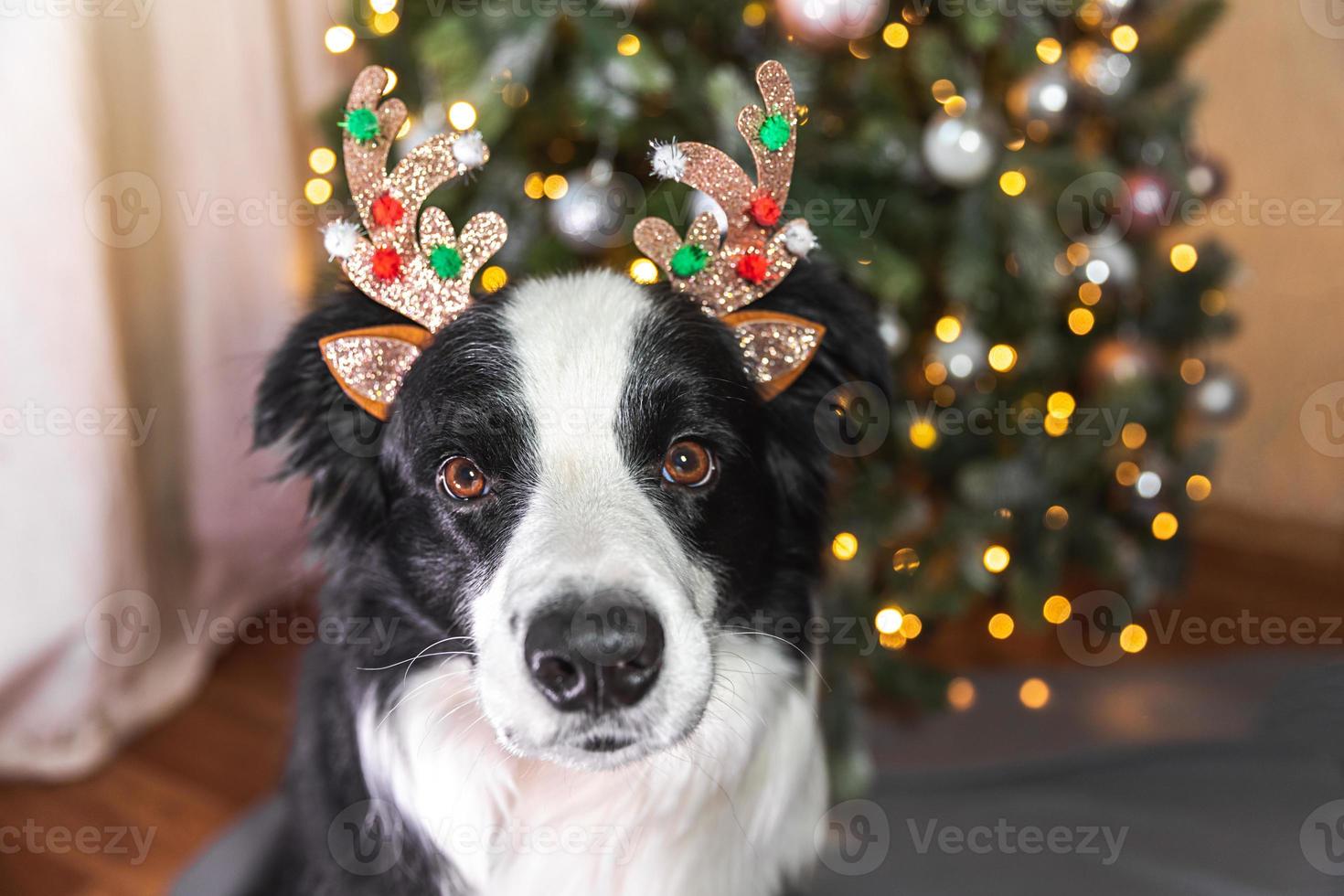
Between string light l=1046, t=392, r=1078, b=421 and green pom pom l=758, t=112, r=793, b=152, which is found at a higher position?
green pom pom l=758, t=112, r=793, b=152

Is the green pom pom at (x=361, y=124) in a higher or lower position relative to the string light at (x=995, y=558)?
higher

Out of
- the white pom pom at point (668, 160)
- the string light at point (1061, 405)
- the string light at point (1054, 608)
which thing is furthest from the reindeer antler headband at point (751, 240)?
the string light at point (1054, 608)

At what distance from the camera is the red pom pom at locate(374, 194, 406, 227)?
47.6 inches

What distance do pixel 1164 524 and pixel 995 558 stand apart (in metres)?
0.54

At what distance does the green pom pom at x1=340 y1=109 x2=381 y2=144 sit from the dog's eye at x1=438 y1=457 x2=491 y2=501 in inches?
16.1

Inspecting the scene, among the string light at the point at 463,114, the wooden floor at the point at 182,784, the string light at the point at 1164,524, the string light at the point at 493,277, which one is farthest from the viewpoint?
the string light at the point at 1164,524

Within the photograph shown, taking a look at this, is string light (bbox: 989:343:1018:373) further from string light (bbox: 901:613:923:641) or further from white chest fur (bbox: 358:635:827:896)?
white chest fur (bbox: 358:635:827:896)

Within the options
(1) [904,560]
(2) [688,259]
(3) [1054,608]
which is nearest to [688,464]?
(2) [688,259]

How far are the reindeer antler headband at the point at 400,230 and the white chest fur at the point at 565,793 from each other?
48 cm

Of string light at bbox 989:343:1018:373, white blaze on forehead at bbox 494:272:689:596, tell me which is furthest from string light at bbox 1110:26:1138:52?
white blaze on forehead at bbox 494:272:689:596

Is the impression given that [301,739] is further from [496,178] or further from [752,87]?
[752,87]

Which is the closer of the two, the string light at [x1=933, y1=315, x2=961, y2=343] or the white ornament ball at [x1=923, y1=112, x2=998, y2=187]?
the white ornament ball at [x1=923, y1=112, x2=998, y2=187]

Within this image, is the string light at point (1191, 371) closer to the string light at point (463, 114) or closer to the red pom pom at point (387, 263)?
the string light at point (463, 114)

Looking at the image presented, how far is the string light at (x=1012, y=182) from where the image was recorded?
1.99 metres
